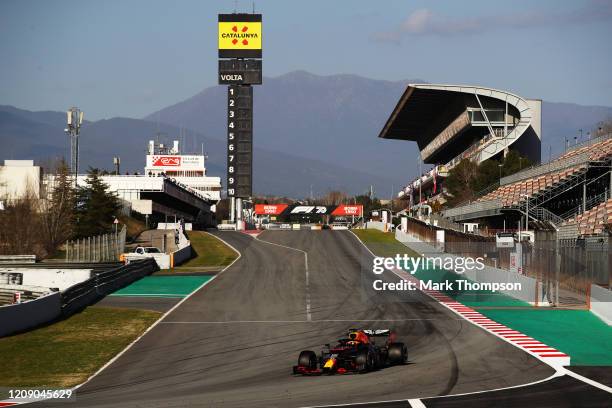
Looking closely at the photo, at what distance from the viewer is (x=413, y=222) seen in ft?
266

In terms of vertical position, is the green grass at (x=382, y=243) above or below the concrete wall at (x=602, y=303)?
above

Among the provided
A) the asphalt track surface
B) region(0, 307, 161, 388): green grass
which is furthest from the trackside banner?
region(0, 307, 161, 388): green grass

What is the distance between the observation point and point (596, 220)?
50.4 meters

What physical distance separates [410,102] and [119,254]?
62.1 m

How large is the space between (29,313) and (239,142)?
80745 millimetres

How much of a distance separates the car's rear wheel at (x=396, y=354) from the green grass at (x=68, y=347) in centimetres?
770

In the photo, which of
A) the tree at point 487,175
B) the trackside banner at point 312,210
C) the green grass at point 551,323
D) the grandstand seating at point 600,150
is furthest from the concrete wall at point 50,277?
the trackside banner at point 312,210

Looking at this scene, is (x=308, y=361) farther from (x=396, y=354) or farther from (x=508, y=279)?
(x=508, y=279)

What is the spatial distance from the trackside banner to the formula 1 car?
119364 millimetres

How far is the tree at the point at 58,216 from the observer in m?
76.5

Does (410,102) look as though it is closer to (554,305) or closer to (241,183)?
(241,183)

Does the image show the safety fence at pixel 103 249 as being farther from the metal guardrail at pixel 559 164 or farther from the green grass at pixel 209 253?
the metal guardrail at pixel 559 164

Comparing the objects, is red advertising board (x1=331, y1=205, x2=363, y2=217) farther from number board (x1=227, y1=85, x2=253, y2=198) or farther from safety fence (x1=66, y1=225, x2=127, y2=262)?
safety fence (x1=66, y1=225, x2=127, y2=262)

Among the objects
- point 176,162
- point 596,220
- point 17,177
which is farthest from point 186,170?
point 596,220
